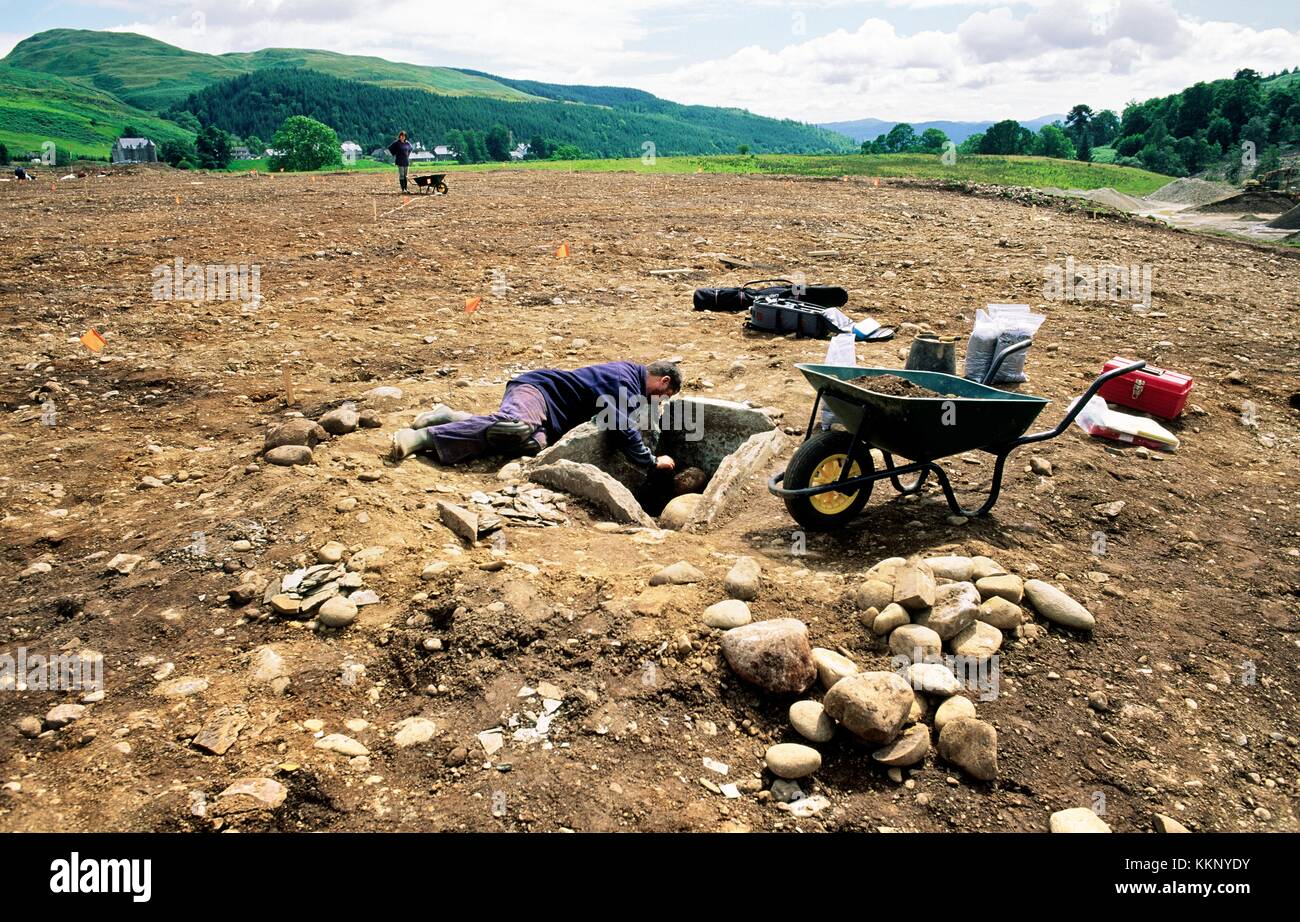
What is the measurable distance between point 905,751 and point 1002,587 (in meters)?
1.04

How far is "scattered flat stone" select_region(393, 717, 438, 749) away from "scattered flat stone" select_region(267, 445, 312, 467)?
2160 millimetres

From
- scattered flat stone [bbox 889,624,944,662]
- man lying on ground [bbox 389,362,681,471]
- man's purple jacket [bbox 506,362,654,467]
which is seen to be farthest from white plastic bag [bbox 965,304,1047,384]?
scattered flat stone [bbox 889,624,944,662]

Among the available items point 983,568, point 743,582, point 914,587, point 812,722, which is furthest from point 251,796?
point 983,568

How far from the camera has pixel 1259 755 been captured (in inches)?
104

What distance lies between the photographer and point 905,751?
2512mm

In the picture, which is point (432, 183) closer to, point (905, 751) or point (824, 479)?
point (824, 479)

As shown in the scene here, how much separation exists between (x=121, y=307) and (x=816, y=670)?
26.9ft

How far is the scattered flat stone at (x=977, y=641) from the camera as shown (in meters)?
2.92

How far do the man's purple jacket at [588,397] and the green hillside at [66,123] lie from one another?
86041mm

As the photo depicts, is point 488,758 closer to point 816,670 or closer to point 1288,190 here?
point 816,670

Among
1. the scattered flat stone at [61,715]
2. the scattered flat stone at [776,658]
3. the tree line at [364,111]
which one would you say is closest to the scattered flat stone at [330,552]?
the scattered flat stone at [61,715]

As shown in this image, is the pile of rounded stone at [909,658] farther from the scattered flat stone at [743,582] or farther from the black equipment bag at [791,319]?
the black equipment bag at [791,319]

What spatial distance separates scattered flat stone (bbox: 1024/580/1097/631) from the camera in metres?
3.14
